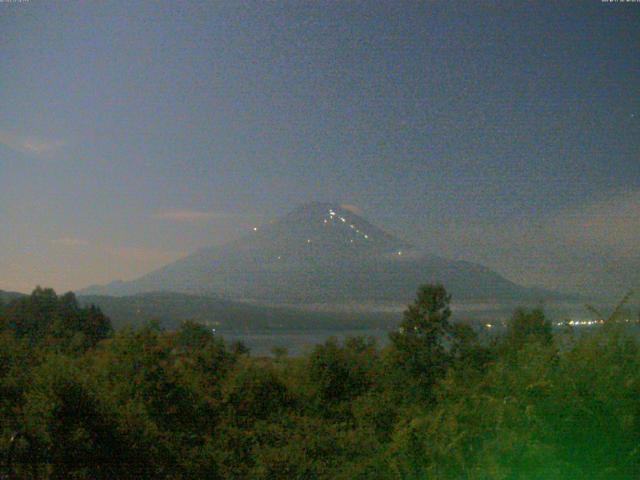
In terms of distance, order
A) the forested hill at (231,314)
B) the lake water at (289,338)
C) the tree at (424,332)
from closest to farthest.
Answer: the tree at (424,332), the lake water at (289,338), the forested hill at (231,314)

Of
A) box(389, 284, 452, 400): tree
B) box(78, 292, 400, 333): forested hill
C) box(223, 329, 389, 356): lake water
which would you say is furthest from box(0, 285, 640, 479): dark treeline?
box(78, 292, 400, 333): forested hill

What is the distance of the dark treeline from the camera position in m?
5.03

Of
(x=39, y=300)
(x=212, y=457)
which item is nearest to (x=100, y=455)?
(x=212, y=457)

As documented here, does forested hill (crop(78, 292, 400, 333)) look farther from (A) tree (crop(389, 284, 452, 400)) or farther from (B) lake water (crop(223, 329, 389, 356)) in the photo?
(A) tree (crop(389, 284, 452, 400))

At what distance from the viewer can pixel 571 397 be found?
514 centimetres

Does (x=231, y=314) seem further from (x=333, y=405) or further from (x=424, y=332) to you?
(x=333, y=405)

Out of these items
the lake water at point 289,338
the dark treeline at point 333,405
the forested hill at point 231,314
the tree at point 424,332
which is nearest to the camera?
the dark treeline at point 333,405

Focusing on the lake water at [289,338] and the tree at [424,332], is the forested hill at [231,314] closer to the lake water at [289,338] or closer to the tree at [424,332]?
the lake water at [289,338]

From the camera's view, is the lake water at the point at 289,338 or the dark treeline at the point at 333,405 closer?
the dark treeline at the point at 333,405

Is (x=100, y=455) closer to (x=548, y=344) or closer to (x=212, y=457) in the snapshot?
(x=212, y=457)

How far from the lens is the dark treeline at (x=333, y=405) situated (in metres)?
5.03

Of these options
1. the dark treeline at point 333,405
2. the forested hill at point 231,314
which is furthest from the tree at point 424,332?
the forested hill at point 231,314

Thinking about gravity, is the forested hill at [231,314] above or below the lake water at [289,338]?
above

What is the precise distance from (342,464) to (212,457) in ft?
10.3
